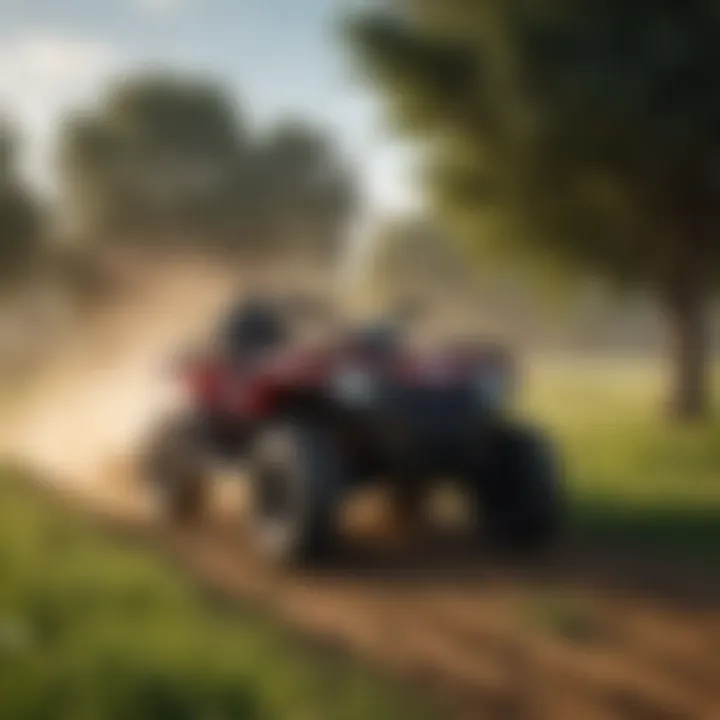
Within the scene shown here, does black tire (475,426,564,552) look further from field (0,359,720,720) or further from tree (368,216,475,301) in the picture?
tree (368,216,475,301)

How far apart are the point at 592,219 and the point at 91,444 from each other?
860 millimetres

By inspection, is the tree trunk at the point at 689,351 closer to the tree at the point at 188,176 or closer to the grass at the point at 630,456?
the grass at the point at 630,456

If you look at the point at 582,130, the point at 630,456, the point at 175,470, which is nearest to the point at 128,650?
the point at 175,470

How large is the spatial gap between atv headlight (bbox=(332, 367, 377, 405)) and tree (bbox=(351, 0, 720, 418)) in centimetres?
28

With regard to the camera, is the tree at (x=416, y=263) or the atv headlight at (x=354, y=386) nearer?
the tree at (x=416, y=263)

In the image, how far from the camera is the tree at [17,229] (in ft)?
4.95

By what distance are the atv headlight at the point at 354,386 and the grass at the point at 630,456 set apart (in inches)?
9.6

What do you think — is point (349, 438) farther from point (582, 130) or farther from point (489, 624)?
point (582, 130)

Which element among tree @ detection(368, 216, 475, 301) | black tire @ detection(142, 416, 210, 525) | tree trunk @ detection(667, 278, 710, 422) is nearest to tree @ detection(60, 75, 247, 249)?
tree @ detection(368, 216, 475, 301)

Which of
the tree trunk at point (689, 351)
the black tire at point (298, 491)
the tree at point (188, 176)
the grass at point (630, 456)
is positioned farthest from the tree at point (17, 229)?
the tree trunk at point (689, 351)

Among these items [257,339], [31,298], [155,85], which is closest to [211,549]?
[257,339]

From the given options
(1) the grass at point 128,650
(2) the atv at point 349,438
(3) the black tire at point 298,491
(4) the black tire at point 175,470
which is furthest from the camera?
(3) the black tire at point 298,491

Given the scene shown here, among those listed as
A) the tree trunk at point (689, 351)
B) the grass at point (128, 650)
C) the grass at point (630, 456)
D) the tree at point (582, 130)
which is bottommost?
the grass at point (128, 650)

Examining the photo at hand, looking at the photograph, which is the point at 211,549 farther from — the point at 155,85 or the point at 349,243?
the point at 155,85
